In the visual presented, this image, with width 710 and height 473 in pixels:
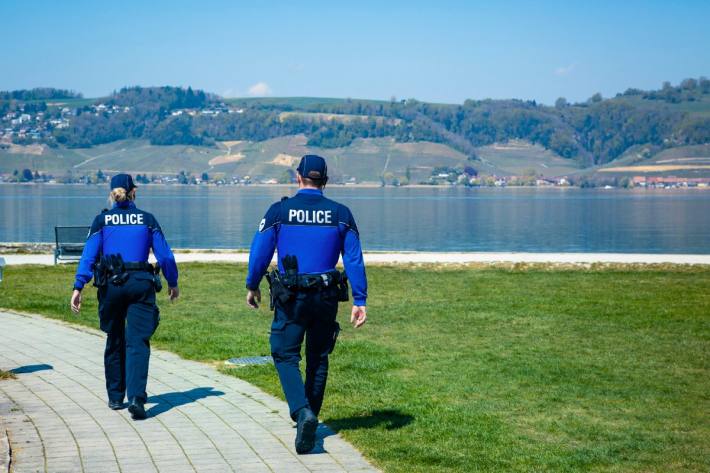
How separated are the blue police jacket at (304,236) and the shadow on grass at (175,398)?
1.81 metres

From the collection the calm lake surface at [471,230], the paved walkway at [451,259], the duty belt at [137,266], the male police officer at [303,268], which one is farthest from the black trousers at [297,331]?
the calm lake surface at [471,230]

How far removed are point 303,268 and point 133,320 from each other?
1.85 m

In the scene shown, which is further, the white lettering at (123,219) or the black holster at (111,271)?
the white lettering at (123,219)

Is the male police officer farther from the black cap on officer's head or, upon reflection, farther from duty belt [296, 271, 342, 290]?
the black cap on officer's head

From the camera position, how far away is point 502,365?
10859 mm

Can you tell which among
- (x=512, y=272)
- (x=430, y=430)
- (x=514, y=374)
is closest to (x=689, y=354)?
(x=514, y=374)

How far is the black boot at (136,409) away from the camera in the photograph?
801 cm

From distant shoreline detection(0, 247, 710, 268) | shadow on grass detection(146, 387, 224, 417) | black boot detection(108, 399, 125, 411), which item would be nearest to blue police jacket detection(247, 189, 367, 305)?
shadow on grass detection(146, 387, 224, 417)

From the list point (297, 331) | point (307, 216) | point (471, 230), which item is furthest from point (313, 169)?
point (471, 230)

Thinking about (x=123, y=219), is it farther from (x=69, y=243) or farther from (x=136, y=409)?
(x=69, y=243)

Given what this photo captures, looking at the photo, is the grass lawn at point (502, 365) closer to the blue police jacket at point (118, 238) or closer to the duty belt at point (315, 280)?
the duty belt at point (315, 280)

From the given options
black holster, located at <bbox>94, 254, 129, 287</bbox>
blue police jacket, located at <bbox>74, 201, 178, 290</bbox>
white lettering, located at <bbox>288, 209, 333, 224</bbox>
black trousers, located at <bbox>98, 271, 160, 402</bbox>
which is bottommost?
black trousers, located at <bbox>98, 271, 160, 402</bbox>

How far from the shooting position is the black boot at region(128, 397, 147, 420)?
315 inches

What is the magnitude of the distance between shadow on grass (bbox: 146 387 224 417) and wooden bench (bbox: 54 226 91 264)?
15.9 m
